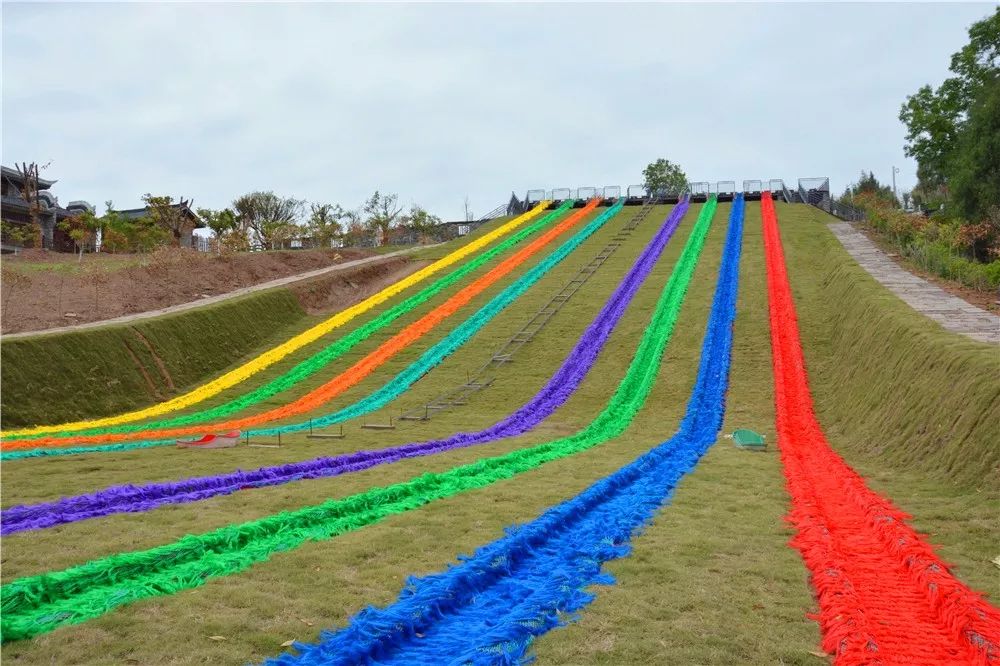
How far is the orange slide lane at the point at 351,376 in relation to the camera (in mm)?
15633

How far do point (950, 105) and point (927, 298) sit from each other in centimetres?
2613

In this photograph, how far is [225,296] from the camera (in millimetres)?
30234

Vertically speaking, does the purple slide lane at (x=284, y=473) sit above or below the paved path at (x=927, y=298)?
below

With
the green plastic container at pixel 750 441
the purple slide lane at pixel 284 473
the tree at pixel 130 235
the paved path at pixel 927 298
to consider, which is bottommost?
the green plastic container at pixel 750 441

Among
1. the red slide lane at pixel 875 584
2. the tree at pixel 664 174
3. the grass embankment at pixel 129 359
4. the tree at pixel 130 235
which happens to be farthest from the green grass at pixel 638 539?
the tree at pixel 664 174

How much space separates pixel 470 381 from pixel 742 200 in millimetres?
33173

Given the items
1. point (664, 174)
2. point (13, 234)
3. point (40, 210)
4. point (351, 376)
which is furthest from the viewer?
point (664, 174)

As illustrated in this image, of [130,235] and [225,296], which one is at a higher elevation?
[130,235]

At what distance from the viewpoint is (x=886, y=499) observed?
10.2 meters

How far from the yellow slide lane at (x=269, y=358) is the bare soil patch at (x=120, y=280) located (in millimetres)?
2082

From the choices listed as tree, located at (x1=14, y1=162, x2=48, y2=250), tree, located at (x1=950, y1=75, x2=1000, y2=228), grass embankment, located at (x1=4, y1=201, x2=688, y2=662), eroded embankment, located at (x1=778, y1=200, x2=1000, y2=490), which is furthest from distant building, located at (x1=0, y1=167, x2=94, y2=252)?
tree, located at (x1=950, y1=75, x2=1000, y2=228)

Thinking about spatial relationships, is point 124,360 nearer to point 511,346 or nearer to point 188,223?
point 511,346

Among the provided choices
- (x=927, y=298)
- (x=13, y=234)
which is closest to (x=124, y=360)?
(x=927, y=298)

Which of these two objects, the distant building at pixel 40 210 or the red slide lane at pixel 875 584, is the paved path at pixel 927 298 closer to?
the red slide lane at pixel 875 584
